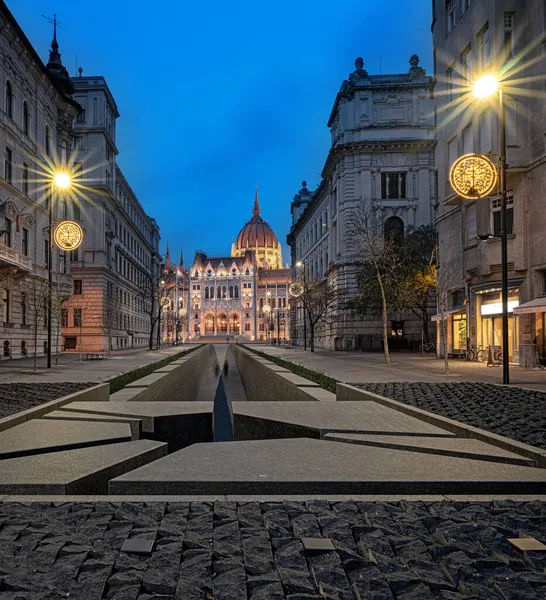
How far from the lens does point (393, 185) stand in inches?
2158

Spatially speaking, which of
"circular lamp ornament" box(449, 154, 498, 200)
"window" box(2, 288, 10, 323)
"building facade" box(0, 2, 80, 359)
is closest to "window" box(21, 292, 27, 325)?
"building facade" box(0, 2, 80, 359)

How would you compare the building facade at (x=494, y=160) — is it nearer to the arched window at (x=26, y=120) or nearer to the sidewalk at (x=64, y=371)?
the sidewalk at (x=64, y=371)

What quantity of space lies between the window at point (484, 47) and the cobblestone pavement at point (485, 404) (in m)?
18.3

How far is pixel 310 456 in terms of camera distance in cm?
571

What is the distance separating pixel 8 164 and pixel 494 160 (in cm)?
2702

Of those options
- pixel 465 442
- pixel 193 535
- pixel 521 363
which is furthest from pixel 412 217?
pixel 193 535

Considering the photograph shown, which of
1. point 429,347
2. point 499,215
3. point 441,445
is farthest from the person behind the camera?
point 429,347

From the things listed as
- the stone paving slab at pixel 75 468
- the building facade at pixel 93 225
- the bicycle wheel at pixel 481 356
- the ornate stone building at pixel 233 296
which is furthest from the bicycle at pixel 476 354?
the ornate stone building at pixel 233 296

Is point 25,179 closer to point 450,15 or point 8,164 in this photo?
point 8,164

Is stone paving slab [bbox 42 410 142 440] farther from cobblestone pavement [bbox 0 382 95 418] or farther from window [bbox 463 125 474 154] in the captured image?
window [bbox 463 125 474 154]

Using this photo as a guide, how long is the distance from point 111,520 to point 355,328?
163 ft

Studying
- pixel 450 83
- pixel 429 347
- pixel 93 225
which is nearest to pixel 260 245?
pixel 93 225

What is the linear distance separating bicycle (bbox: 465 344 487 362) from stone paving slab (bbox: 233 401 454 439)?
19223 millimetres

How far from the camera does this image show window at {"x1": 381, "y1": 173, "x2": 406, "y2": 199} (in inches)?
2151
